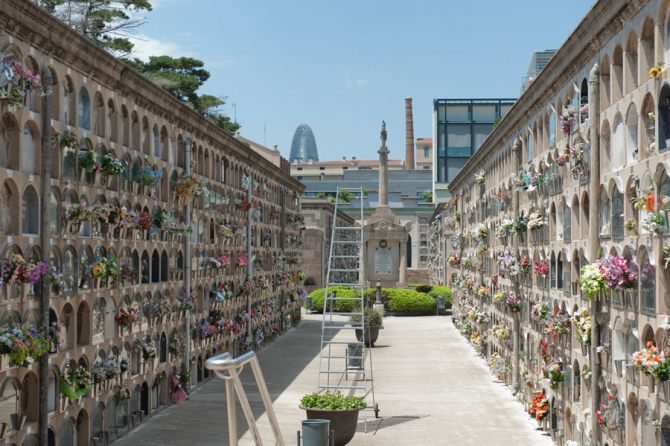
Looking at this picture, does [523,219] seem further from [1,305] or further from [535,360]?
[1,305]

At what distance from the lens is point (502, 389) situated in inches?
686

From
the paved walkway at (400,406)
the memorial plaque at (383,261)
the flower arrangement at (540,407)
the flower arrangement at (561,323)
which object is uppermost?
the memorial plaque at (383,261)

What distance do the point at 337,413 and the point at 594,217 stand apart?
486 centimetres

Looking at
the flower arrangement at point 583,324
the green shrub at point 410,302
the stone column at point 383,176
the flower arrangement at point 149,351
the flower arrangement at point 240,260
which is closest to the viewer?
the flower arrangement at point 583,324

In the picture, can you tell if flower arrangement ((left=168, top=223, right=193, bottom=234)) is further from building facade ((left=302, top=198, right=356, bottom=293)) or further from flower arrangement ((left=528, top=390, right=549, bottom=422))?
building facade ((left=302, top=198, right=356, bottom=293))

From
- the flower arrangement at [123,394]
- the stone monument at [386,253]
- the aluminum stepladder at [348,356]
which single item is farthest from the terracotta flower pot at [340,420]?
the stone monument at [386,253]

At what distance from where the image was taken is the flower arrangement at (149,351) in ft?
43.8

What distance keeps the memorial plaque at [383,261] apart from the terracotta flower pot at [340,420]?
1412 inches

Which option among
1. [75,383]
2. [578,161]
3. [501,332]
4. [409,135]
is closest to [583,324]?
[578,161]

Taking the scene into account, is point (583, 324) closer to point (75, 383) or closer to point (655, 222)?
point (655, 222)

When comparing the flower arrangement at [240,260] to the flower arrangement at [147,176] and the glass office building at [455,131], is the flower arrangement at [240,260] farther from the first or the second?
the glass office building at [455,131]

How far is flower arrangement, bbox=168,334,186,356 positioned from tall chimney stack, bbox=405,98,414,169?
81.5m

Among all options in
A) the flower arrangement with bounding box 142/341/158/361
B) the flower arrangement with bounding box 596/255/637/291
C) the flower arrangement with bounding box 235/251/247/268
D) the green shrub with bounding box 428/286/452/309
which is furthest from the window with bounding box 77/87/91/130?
the green shrub with bounding box 428/286/452/309

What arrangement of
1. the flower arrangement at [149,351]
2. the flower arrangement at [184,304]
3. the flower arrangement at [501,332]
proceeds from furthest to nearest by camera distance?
the flower arrangement at [501,332] → the flower arrangement at [184,304] → the flower arrangement at [149,351]
